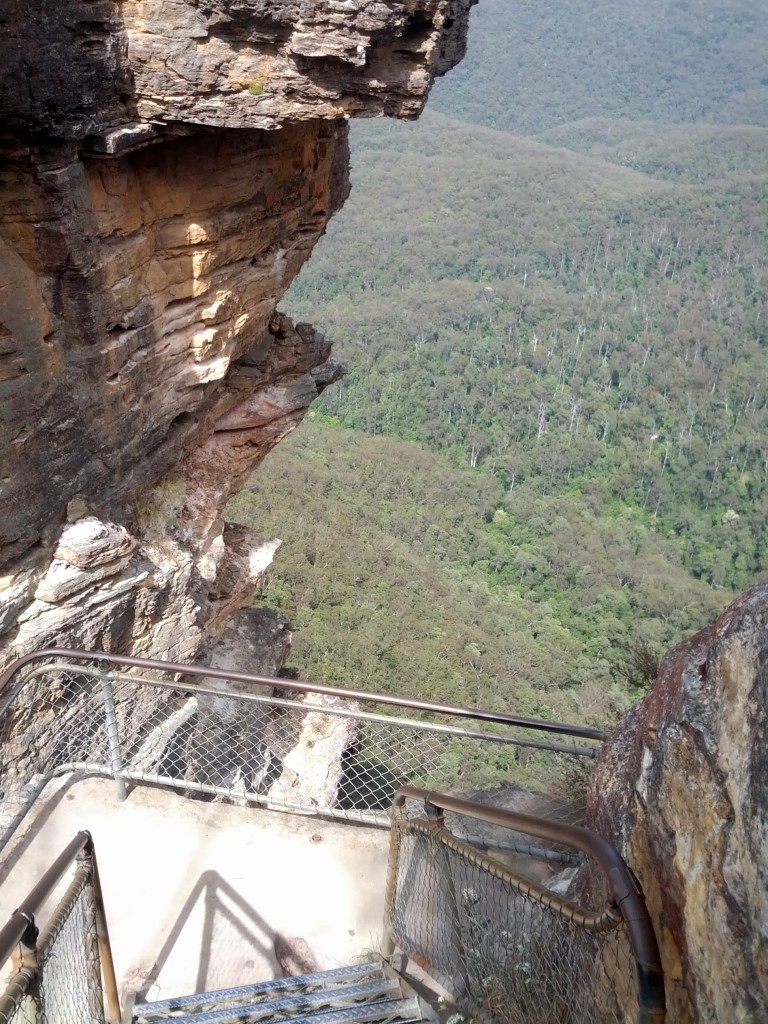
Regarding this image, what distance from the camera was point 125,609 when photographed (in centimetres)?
677

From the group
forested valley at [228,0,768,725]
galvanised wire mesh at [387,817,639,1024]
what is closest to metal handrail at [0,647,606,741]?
galvanised wire mesh at [387,817,639,1024]

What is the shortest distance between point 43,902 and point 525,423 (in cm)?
6025

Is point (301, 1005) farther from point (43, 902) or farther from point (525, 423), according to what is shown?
point (525, 423)

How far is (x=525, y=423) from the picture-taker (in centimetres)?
6075

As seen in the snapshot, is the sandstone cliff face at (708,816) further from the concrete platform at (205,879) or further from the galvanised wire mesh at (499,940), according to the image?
the concrete platform at (205,879)

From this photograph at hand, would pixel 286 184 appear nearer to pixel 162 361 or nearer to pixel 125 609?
pixel 162 361

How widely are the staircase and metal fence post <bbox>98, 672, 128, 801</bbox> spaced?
1.49 meters

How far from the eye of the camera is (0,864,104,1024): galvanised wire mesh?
1.94 m

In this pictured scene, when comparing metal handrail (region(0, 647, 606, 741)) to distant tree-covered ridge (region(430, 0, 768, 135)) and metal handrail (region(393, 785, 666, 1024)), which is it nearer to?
metal handrail (region(393, 785, 666, 1024))

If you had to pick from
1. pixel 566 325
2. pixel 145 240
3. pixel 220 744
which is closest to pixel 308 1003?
pixel 220 744

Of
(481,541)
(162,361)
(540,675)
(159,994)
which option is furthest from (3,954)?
(481,541)

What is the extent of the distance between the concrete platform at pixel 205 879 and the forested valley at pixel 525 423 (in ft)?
12.5

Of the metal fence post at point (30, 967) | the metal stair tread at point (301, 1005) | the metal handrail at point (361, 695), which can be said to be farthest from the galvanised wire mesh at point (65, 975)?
the metal handrail at point (361, 695)

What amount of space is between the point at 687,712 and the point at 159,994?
2890 millimetres
